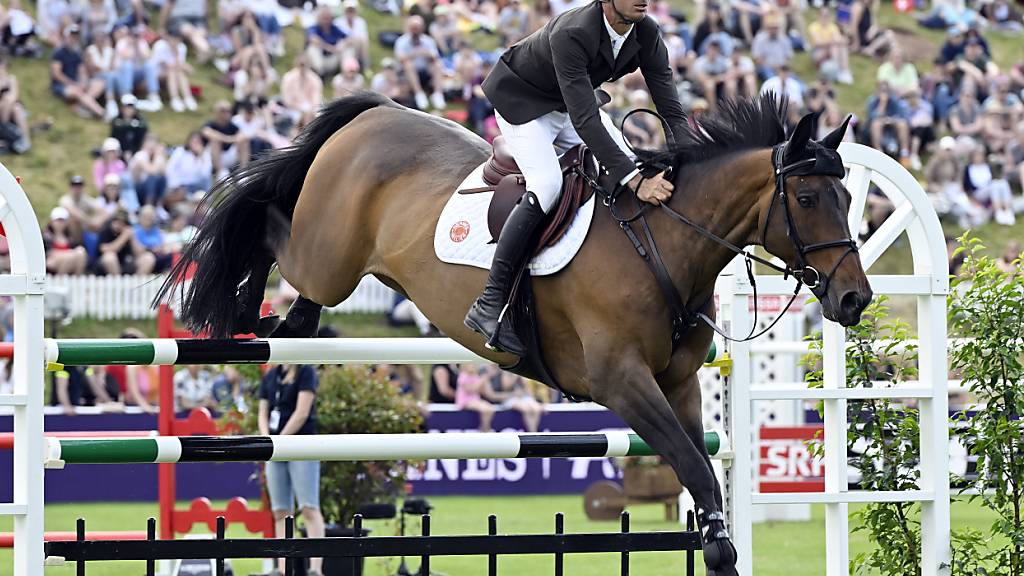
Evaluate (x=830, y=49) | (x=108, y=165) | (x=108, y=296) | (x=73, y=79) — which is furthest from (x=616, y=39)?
(x=830, y=49)

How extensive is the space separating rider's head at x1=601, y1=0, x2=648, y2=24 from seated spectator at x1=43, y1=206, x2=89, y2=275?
12.0 m

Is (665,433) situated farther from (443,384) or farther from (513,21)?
(513,21)

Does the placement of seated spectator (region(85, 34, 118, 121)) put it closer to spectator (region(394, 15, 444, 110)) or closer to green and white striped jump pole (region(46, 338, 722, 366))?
spectator (region(394, 15, 444, 110))

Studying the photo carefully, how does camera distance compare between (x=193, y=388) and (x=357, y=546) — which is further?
(x=193, y=388)

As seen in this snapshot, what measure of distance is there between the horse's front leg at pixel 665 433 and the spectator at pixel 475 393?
28.8 feet

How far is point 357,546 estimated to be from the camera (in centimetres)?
553

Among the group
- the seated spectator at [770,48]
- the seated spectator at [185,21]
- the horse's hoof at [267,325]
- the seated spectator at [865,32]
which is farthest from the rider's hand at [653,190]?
the seated spectator at [865,32]

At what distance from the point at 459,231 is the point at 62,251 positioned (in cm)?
1157

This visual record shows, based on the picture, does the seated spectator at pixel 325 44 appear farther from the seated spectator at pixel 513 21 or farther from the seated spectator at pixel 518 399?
the seated spectator at pixel 518 399

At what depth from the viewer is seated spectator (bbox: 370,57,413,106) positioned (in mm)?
20656

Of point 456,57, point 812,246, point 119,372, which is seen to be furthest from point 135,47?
point 812,246

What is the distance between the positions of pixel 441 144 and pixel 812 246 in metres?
1.90

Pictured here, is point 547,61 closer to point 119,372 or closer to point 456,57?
point 119,372

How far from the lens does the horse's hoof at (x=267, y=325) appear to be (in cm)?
664
